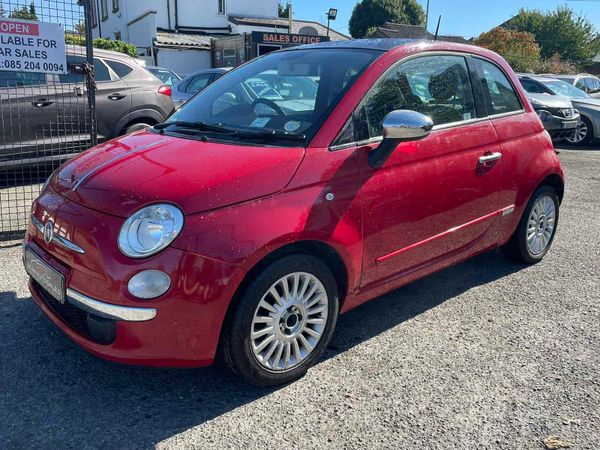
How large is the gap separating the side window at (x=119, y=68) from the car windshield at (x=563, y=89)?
977 cm

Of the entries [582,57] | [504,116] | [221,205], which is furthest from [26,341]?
[582,57]

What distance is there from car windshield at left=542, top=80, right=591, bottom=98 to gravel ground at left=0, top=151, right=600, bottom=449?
10463 millimetres

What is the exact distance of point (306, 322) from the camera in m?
3.00

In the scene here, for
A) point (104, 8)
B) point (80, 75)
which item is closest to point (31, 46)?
point (80, 75)

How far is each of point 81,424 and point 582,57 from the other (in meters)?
53.1

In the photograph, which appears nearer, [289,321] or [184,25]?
[289,321]

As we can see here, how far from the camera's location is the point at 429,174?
3451 mm

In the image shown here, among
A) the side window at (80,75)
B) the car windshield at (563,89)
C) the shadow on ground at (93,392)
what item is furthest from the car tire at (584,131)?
the shadow on ground at (93,392)

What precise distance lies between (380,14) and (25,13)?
54753mm

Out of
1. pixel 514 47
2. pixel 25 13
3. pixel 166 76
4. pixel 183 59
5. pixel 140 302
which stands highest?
pixel 514 47

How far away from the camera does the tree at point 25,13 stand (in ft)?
16.9

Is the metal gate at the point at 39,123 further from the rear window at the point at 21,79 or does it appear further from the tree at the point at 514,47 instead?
the tree at the point at 514,47

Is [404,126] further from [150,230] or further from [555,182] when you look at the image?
[555,182]

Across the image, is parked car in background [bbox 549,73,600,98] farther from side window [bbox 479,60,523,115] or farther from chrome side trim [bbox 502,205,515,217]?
chrome side trim [bbox 502,205,515,217]
